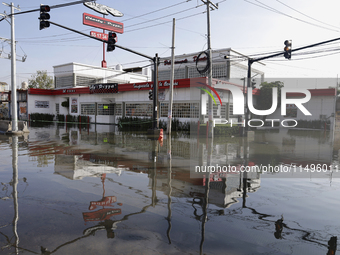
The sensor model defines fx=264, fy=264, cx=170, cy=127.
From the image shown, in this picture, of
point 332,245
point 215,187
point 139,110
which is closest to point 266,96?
point 139,110

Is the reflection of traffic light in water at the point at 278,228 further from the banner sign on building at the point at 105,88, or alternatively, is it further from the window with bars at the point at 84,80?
the window with bars at the point at 84,80


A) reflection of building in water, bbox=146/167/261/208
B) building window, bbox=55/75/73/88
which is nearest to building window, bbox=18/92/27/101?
building window, bbox=55/75/73/88

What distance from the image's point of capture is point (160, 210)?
4.99m

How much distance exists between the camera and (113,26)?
1644cm

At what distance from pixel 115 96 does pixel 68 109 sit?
10.9 m

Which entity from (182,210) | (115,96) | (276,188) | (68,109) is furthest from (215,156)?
(68,109)

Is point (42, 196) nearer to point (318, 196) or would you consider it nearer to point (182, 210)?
point (182, 210)

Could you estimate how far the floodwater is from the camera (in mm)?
3730

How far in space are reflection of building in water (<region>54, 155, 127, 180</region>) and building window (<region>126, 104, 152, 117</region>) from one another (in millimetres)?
19690

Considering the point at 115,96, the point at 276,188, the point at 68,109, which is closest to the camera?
the point at 276,188

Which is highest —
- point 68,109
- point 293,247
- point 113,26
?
point 113,26

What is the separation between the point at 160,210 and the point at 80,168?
4.37 m

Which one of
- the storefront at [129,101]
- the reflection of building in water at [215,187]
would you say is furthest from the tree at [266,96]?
the reflection of building in water at [215,187]

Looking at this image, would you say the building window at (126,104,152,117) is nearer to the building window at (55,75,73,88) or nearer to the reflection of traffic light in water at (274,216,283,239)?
the building window at (55,75,73,88)
